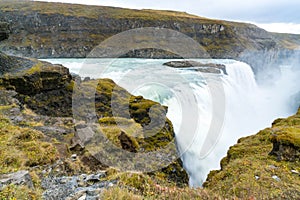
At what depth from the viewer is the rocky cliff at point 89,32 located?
80.4 metres

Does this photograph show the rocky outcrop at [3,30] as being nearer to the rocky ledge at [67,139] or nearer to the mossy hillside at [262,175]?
the rocky ledge at [67,139]

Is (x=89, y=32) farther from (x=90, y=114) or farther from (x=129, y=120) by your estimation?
(x=129, y=120)

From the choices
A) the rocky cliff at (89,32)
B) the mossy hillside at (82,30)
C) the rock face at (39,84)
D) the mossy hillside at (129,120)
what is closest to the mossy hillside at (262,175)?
the mossy hillside at (129,120)

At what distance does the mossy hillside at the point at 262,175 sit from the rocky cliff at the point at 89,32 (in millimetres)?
70494

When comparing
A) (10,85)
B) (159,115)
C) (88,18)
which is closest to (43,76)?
(10,85)

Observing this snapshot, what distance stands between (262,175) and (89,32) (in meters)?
100

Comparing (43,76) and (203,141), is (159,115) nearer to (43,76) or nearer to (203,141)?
(203,141)

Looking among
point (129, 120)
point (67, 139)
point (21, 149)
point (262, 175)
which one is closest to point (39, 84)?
point (129, 120)

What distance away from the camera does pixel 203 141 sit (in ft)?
67.8

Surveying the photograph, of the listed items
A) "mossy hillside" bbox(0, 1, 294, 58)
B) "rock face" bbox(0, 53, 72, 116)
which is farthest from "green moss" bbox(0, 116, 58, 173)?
"mossy hillside" bbox(0, 1, 294, 58)

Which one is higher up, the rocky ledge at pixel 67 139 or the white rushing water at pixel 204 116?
the rocky ledge at pixel 67 139

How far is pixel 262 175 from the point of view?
26.2 ft

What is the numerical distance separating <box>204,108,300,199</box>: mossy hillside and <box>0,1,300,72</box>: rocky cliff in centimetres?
7049

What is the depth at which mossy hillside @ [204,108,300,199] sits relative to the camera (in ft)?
21.6
